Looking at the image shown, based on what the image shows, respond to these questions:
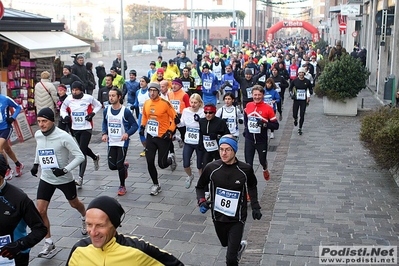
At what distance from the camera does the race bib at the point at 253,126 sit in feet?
27.7

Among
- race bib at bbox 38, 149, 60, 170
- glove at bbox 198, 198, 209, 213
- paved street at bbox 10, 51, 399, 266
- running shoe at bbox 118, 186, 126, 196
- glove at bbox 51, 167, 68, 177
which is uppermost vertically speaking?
race bib at bbox 38, 149, 60, 170

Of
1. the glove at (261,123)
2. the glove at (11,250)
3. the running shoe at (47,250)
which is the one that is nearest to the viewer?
the glove at (11,250)

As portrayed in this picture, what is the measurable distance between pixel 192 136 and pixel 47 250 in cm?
314

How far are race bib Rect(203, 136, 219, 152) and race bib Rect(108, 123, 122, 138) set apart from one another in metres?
1.46

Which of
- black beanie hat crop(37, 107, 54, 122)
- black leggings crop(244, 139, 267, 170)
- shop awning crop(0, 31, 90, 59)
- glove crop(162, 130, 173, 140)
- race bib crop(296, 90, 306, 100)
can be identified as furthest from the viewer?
shop awning crop(0, 31, 90, 59)

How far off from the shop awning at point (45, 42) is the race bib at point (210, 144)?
318 inches

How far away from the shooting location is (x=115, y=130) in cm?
868

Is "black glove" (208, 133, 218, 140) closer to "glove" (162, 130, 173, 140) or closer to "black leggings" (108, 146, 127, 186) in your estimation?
"glove" (162, 130, 173, 140)

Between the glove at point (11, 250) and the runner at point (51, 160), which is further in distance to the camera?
the runner at point (51, 160)

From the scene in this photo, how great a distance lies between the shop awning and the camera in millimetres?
14555

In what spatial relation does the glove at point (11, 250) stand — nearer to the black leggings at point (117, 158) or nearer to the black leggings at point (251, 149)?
the black leggings at point (117, 158)

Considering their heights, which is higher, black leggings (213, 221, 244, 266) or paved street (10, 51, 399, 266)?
black leggings (213, 221, 244, 266)

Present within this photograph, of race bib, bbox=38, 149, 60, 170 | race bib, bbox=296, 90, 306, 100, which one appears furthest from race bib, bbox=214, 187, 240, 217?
race bib, bbox=296, 90, 306, 100

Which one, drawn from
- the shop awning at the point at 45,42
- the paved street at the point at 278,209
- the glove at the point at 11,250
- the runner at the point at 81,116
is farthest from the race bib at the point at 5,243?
the shop awning at the point at 45,42
